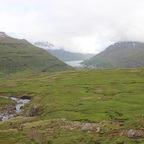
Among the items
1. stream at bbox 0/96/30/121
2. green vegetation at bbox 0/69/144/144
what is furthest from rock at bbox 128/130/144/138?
stream at bbox 0/96/30/121

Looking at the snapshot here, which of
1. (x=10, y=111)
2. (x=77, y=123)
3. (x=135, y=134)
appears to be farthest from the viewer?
(x=10, y=111)

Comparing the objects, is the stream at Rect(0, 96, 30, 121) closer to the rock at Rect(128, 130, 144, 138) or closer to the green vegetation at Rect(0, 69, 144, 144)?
the green vegetation at Rect(0, 69, 144, 144)

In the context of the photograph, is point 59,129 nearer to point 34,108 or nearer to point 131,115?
point 131,115

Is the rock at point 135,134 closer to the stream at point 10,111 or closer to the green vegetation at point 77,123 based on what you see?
the green vegetation at point 77,123

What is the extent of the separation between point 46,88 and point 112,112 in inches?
3895

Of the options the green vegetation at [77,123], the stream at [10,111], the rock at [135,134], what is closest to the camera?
the rock at [135,134]

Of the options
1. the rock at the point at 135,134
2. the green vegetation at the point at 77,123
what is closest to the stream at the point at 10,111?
the green vegetation at the point at 77,123

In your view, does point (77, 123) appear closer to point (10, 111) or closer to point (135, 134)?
point (135, 134)

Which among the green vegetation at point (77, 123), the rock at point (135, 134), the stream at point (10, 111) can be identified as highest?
the rock at point (135, 134)

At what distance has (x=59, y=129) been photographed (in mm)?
83375

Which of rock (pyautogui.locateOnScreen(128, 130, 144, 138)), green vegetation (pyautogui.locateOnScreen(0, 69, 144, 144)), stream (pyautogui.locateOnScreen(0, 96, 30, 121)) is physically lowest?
stream (pyautogui.locateOnScreen(0, 96, 30, 121))

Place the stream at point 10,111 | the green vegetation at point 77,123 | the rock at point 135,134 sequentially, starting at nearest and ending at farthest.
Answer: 1. the rock at point 135,134
2. the green vegetation at point 77,123
3. the stream at point 10,111

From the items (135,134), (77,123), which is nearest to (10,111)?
(77,123)

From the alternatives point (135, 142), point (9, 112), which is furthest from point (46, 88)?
point (135, 142)
